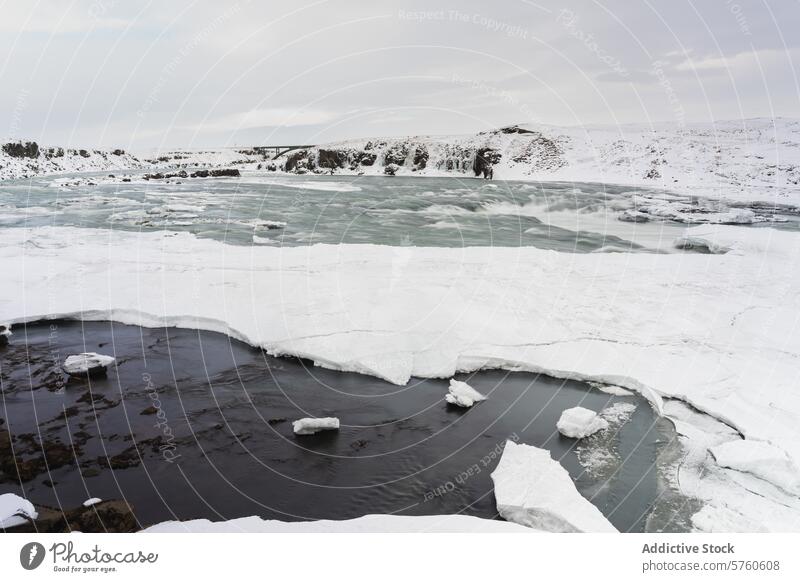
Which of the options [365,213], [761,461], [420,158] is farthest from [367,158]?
[761,461]

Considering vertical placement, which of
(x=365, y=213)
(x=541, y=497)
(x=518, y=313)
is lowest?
(x=541, y=497)

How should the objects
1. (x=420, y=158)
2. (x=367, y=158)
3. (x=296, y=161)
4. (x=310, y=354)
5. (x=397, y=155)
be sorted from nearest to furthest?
(x=310, y=354), (x=420, y=158), (x=397, y=155), (x=367, y=158), (x=296, y=161)

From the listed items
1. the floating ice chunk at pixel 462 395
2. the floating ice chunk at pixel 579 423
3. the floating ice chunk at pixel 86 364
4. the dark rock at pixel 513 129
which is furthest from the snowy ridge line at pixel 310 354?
the dark rock at pixel 513 129

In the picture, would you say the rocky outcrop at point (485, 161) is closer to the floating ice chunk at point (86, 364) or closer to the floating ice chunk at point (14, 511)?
the floating ice chunk at point (86, 364)

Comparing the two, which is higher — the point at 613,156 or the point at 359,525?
the point at 613,156

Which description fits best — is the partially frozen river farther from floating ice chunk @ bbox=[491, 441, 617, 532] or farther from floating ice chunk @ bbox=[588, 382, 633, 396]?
floating ice chunk @ bbox=[491, 441, 617, 532]

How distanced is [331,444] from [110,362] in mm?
5027

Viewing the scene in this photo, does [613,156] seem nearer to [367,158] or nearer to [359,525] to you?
[367,158]

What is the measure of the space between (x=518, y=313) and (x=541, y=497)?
6.23m

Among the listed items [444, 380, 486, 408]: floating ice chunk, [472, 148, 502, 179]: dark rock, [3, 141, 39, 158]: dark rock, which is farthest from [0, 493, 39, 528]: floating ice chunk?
[3, 141, 39, 158]: dark rock

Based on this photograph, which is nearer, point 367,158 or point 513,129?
point 513,129

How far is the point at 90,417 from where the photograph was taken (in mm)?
8023

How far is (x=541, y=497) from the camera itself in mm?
6109
